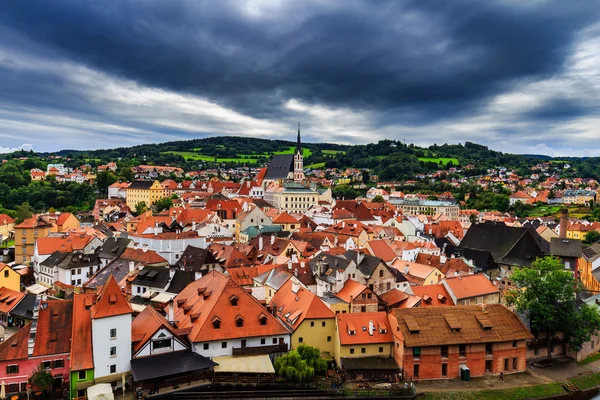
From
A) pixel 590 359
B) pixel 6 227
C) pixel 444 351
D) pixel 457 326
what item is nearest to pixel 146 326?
pixel 444 351

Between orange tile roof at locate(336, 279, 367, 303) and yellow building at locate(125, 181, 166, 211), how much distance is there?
4063 inches

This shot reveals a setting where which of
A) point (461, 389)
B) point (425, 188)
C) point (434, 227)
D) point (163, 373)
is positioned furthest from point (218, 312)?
point (425, 188)

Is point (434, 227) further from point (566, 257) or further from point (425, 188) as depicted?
point (425, 188)

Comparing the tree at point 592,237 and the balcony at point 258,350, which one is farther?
the tree at point 592,237

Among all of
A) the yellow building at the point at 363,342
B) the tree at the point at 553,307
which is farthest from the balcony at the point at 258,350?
the tree at the point at 553,307

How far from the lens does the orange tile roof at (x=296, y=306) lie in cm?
3550

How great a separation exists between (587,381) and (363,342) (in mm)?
17414

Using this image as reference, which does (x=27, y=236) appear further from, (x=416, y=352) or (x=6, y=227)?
(x=416, y=352)

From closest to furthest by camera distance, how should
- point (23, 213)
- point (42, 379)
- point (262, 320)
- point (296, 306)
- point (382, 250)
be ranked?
point (42, 379) < point (262, 320) < point (296, 306) < point (382, 250) < point (23, 213)

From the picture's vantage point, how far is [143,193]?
135250 mm

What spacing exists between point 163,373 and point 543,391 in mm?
26418

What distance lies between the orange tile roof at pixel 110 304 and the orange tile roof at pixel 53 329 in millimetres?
3734

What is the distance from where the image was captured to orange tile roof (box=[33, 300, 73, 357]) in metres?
31.1

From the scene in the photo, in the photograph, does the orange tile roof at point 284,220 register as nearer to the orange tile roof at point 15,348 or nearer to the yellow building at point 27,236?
the yellow building at point 27,236
